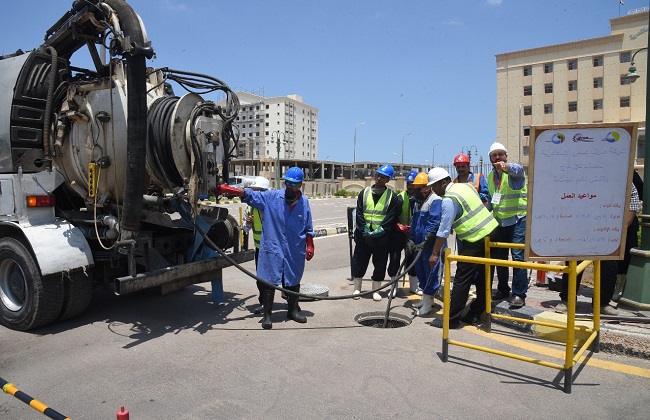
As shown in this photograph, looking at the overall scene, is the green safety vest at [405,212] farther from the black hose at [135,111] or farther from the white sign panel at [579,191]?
the black hose at [135,111]

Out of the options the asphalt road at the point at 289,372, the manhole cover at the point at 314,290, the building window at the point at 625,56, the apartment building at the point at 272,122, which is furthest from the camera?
the apartment building at the point at 272,122

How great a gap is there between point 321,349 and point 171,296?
3.01m

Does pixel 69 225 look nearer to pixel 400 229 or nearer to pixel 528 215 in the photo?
pixel 400 229

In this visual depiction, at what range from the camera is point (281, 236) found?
212 inches

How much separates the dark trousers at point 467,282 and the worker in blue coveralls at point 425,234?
1.11ft

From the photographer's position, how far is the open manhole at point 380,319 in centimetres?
563

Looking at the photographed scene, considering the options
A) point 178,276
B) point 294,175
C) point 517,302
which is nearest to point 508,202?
point 517,302

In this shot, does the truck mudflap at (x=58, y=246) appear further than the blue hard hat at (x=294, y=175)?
No

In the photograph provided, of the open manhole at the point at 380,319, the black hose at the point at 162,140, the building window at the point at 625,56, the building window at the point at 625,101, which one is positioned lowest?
the open manhole at the point at 380,319

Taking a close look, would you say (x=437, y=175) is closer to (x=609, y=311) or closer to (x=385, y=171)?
(x=385, y=171)

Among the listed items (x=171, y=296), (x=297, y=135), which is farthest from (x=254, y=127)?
(x=171, y=296)

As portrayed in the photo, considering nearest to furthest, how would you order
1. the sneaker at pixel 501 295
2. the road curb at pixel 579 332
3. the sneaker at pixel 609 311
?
the road curb at pixel 579 332
the sneaker at pixel 609 311
the sneaker at pixel 501 295

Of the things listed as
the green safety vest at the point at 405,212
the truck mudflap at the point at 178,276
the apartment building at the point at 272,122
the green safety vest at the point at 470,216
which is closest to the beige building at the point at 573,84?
the green safety vest at the point at 405,212

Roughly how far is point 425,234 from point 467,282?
1284mm
